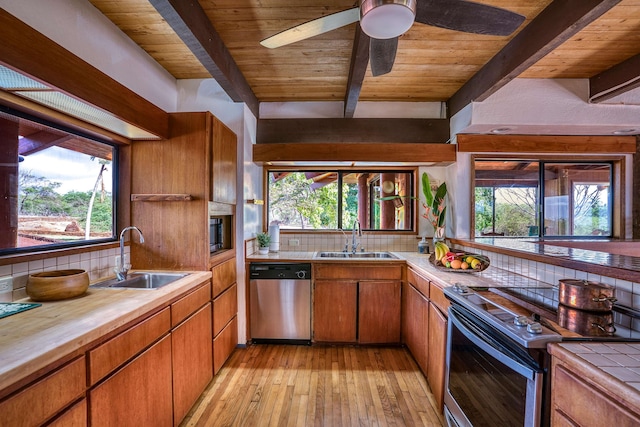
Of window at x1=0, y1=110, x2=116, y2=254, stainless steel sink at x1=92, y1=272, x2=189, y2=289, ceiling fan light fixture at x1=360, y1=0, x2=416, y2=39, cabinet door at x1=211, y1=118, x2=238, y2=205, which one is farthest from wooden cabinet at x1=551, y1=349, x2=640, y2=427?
window at x1=0, y1=110, x2=116, y2=254

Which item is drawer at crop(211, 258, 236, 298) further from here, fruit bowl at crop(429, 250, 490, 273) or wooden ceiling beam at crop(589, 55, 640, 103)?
wooden ceiling beam at crop(589, 55, 640, 103)

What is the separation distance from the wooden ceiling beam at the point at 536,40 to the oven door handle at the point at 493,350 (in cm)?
169

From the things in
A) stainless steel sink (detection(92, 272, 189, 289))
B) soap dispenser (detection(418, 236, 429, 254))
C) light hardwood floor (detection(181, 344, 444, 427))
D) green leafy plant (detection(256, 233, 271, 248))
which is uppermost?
green leafy plant (detection(256, 233, 271, 248))

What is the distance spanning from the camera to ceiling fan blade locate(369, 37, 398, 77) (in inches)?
63.8

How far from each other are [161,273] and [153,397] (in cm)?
87

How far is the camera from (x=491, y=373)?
4.28ft

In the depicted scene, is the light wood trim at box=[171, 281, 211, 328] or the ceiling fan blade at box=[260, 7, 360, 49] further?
the light wood trim at box=[171, 281, 211, 328]

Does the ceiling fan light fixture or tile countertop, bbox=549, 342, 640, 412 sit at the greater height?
Result: the ceiling fan light fixture

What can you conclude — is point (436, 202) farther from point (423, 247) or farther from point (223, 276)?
point (223, 276)

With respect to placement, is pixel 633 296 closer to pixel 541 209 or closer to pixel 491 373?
pixel 491 373

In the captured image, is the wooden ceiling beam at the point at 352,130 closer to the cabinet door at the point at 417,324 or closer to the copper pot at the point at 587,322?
the cabinet door at the point at 417,324

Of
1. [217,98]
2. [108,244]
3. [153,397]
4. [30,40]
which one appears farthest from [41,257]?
[217,98]

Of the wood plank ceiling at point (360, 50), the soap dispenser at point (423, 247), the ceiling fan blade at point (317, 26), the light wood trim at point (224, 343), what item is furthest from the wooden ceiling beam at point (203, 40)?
the soap dispenser at point (423, 247)

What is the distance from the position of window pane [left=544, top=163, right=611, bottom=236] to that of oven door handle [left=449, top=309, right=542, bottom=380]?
255 centimetres
